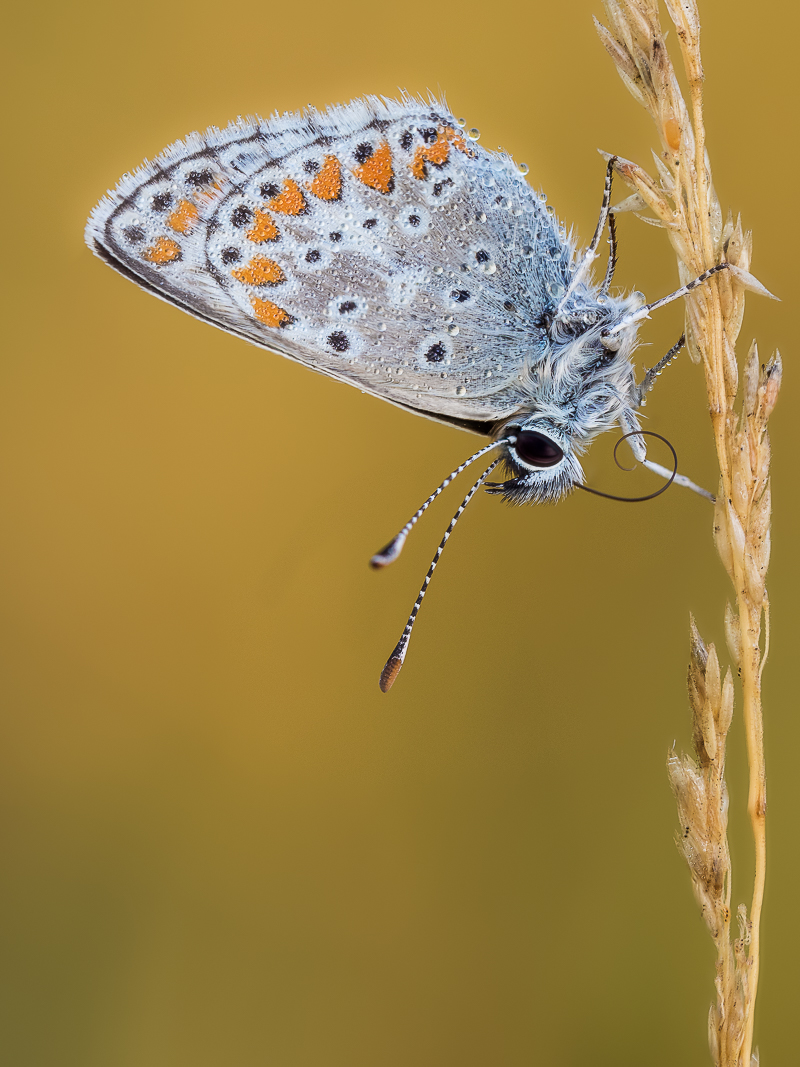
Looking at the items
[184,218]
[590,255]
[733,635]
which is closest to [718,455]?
[733,635]

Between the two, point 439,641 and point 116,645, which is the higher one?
point 439,641

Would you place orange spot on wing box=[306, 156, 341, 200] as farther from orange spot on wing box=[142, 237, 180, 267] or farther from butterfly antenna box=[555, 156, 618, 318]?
butterfly antenna box=[555, 156, 618, 318]

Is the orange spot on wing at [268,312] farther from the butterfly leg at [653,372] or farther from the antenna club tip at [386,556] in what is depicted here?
the butterfly leg at [653,372]

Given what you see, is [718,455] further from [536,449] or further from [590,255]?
[590,255]

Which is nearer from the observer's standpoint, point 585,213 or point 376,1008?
point 585,213

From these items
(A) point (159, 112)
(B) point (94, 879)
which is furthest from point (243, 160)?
(B) point (94, 879)

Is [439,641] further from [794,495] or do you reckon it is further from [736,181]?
[736,181]
